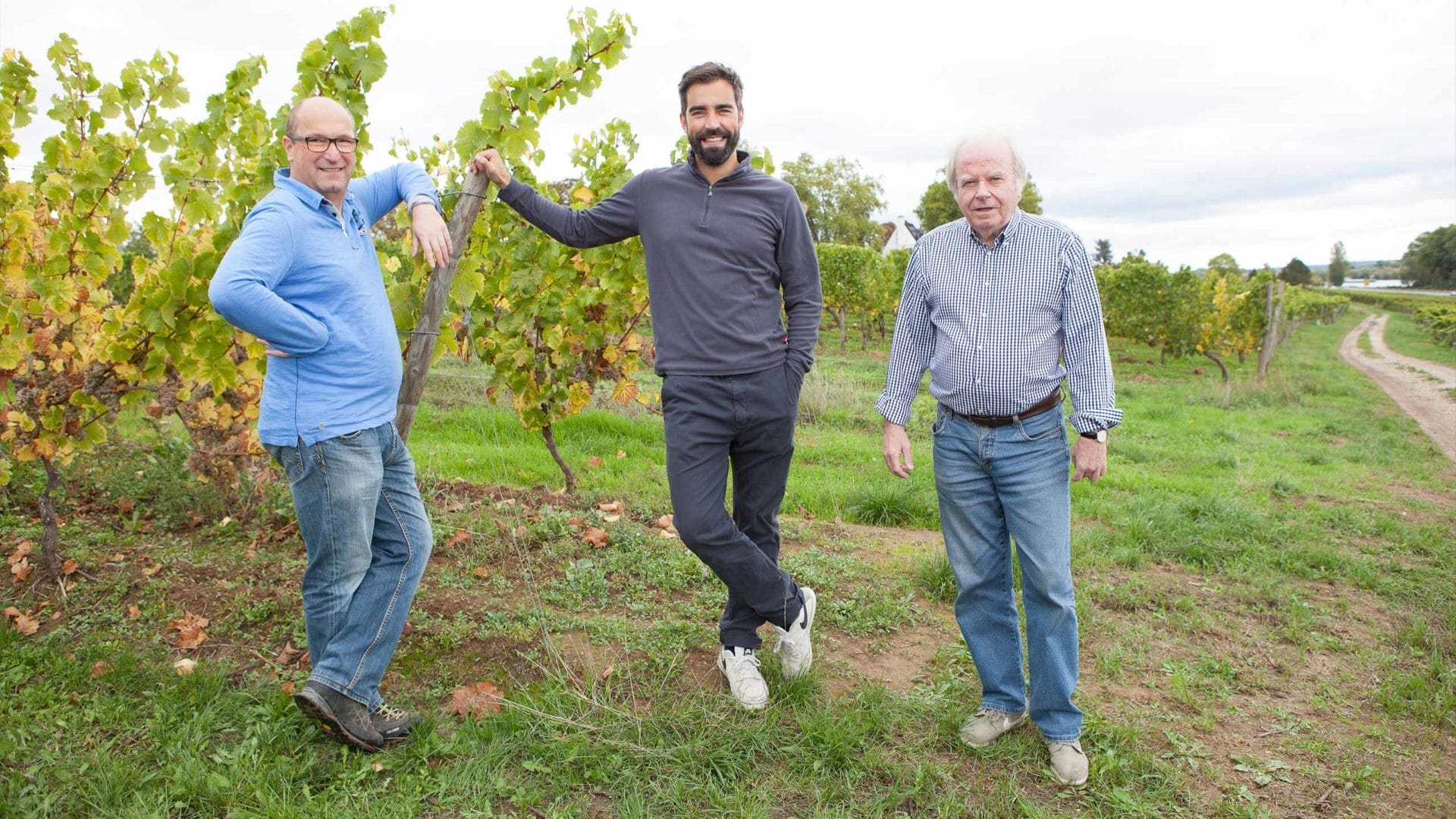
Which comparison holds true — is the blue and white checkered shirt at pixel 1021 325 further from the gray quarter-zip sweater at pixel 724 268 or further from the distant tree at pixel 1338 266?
the distant tree at pixel 1338 266

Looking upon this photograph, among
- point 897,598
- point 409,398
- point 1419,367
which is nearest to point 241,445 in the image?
point 409,398

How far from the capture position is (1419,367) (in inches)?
785

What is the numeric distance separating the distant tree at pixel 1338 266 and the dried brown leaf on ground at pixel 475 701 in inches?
4747

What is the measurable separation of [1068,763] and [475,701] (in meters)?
1.93

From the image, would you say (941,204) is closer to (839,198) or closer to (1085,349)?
(839,198)

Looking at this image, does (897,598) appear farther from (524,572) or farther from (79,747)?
(79,747)

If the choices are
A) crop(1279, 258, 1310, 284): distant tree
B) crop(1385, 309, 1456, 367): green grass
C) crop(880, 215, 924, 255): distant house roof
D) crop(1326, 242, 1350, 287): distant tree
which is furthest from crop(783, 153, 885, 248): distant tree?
crop(1326, 242, 1350, 287): distant tree

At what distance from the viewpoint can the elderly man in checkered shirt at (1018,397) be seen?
106 inches

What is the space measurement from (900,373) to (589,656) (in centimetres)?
151

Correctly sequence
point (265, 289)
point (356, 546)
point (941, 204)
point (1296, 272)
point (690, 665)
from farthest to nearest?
1. point (1296, 272)
2. point (941, 204)
3. point (690, 665)
4. point (356, 546)
5. point (265, 289)

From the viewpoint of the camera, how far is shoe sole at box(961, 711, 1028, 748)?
2.92m

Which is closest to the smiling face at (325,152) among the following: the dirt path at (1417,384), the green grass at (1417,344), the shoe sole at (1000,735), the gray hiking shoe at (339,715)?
the gray hiking shoe at (339,715)

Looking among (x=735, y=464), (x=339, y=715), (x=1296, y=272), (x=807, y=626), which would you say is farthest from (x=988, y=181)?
(x=1296, y=272)

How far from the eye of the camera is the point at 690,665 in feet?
11.1
